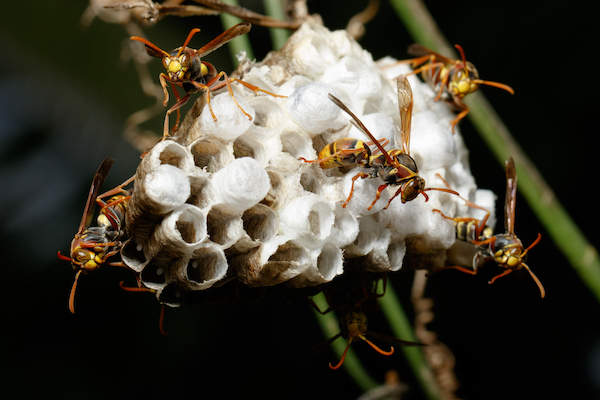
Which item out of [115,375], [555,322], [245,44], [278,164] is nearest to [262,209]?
[278,164]

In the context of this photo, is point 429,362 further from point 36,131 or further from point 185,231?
point 36,131

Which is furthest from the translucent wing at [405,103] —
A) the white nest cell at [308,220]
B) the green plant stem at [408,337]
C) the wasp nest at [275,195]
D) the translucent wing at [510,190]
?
the green plant stem at [408,337]

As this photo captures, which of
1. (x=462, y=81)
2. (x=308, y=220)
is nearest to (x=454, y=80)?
(x=462, y=81)

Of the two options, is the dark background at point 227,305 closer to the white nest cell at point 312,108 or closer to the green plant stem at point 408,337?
the green plant stem at point 408,337

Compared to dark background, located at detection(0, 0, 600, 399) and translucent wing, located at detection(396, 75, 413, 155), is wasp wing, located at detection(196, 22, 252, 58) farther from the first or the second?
dark background, located at detection(0, 0, 600, 399)

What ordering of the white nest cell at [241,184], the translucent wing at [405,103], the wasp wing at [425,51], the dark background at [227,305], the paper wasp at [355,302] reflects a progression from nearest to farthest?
1. the white nest cell at [241,184]
2. the translucent wing at [405,103]
3. the paper wasp at [355,302]
4. the wasp wing at [425,51]
5. the dark background at [227,305]

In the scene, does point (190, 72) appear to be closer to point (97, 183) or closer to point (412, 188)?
point (97, 183)
